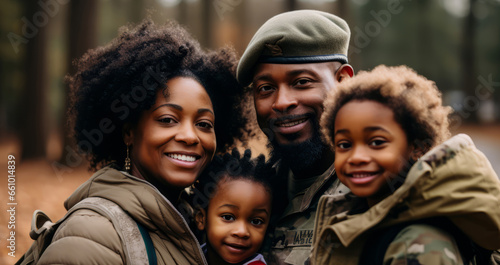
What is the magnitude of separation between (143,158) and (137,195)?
1.30ft

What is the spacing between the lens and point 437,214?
2139 millimetres

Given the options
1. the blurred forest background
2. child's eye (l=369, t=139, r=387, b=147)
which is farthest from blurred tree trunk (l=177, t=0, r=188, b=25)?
child's eye (l=369, t=139, r=387, b=147)

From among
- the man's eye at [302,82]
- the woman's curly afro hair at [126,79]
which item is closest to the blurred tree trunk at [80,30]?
the woman's curly afro hair at [126,79]

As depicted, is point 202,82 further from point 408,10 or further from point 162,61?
point 408,10

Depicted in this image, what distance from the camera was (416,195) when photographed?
219cm

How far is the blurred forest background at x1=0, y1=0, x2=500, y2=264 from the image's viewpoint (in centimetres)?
1263

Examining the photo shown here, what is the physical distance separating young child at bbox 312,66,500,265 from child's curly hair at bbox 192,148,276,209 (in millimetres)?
1025

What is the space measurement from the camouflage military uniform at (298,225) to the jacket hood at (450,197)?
88 cm

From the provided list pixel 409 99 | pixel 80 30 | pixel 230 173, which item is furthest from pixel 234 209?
pixel 80 30

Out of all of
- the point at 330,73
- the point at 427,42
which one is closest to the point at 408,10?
the point at 427,42

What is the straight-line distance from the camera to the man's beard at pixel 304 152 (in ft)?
11.3

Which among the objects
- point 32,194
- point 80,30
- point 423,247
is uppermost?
point 80,30

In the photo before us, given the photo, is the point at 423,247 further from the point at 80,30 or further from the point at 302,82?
the point at 80,30

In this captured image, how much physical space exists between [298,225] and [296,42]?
1337 mm
